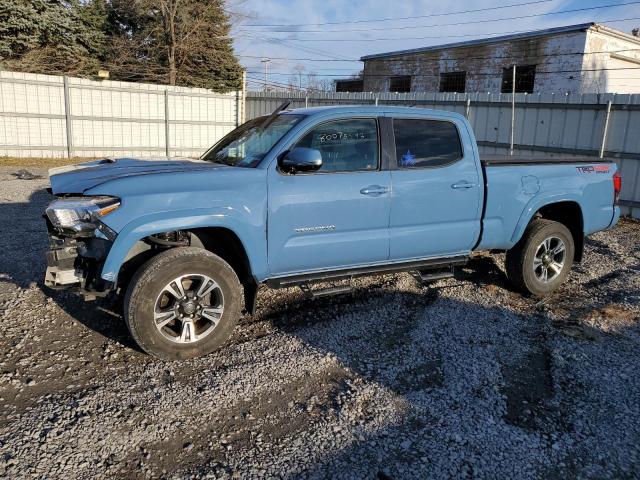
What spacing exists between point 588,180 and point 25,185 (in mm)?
11022

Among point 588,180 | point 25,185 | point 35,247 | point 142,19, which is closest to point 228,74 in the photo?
point 142,19

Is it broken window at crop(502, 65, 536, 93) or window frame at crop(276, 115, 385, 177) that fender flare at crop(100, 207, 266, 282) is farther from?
broken window at crop(502, 65, 536, 93)

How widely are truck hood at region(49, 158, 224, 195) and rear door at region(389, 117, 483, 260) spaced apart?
1.62m

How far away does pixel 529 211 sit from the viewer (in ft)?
17.9

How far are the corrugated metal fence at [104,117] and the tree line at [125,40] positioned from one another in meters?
8.69

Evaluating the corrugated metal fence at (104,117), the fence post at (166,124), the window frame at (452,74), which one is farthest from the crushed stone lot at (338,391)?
the window frame at (452,74)

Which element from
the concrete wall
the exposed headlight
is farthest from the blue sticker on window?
the concrete wall

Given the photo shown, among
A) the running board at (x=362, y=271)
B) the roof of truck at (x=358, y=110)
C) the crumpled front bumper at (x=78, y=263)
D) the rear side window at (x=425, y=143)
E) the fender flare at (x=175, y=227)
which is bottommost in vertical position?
the running board at (x=362, y=271)

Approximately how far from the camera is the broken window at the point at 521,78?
22.7 m

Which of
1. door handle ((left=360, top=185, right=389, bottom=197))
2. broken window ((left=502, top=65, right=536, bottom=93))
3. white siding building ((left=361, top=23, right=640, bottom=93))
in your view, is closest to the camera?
door handle ((left=360, top=185, right=389, bottom=197))

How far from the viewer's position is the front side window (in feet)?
14.8

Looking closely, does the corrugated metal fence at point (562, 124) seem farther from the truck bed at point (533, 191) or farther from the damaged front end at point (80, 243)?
the damaged front end at point (80, 243)

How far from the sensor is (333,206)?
4.38 metres

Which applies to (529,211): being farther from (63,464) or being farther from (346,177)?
(63,464)
